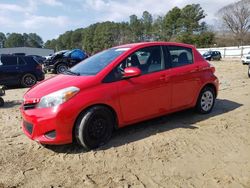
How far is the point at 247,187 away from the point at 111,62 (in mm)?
2858

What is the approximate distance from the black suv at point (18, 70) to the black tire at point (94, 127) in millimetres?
10306

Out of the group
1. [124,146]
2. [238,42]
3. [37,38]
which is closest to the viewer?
[124,146]

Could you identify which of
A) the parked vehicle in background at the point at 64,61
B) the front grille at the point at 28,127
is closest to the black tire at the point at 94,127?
the front grille at the point at 28,127

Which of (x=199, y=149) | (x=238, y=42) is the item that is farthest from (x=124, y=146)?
(x=238, y=42)

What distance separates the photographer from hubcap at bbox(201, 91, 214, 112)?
276 inches

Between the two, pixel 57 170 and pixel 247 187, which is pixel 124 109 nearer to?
pixel 57 170

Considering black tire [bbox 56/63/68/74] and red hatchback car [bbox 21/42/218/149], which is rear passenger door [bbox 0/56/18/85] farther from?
red hatchback car [bbox 21/42/218/149]

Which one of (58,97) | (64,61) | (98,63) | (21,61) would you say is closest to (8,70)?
(21,61)

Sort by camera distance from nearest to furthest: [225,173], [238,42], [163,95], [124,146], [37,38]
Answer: [225,173], [124,146], [163,95], [238,42], [37,38]

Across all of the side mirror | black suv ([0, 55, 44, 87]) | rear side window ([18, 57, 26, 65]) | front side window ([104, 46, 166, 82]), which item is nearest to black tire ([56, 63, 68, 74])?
black suv ([0, 55, 44, 87])

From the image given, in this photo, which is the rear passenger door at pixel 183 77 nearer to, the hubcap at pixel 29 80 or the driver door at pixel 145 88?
the driver door at pixel 145 88

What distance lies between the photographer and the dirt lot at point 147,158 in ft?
13.4

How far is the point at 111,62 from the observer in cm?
548

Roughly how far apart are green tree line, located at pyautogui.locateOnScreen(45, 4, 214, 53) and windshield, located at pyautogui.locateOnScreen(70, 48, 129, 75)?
65.1 metres
